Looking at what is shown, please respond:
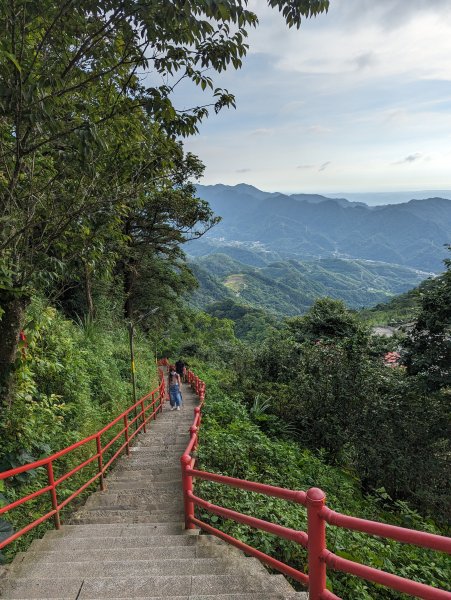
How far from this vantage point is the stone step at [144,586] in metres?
3.03

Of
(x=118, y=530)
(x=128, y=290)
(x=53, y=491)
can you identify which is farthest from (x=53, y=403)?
(x=128, y=290)

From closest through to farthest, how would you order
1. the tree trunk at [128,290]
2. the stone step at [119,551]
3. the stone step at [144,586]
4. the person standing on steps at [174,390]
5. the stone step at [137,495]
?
the stone step at [144,586]
the stone step at [119,551]
the stone step at [137,495]
the person standing on steps at [174,390]
the tree trunk at [128,290]

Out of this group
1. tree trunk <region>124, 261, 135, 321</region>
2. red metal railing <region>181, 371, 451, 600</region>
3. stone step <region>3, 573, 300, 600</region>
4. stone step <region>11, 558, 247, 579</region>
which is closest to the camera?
red metal railing <region>181, 371, 451, 600</region>

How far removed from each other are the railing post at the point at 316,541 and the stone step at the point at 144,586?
0.66 meters

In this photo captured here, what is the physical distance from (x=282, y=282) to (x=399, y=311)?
407 feet

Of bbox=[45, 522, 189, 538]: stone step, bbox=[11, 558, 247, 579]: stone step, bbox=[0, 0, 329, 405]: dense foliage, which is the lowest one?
bbox=[45, 522, 189, 538]: stone step

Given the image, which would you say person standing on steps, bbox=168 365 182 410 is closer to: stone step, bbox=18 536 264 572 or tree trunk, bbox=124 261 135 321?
stone step, bbox=18 536 264 572

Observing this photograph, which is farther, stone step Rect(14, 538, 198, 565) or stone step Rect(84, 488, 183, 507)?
stone step Rect(84, 488, 183, 507)

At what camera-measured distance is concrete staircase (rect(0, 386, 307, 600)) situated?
3.10 meters

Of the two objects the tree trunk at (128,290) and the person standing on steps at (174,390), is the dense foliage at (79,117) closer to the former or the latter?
the person standing on steps at (174,390)

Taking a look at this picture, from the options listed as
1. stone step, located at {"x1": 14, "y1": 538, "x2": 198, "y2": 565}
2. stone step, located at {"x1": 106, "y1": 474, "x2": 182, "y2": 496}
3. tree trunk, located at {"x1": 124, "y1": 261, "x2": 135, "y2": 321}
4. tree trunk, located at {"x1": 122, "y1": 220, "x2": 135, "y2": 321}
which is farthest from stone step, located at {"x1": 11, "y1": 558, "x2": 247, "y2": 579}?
tree trunk, located at {"x1": 124, "y1": 261, "x2": 135, "y2": 321}

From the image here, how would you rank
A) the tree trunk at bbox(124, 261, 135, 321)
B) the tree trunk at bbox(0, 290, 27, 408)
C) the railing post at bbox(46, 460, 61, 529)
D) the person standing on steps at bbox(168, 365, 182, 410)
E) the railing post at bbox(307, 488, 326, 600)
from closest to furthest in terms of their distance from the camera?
the railing post at bbox(307, 488, 326, 600), the railing post at bbox(46, 460, 61, 529), the tree trunk at bbox(0, 290, 27, 408), the person standing on steps at bbox(168, 365, 182, 410), the tree trunk at bbox(124, 261, 135, 321)

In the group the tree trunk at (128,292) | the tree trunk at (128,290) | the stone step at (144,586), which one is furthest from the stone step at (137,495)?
the tree trunk at (128,292)

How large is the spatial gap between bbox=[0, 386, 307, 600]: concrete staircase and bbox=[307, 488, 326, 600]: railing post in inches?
19.4
